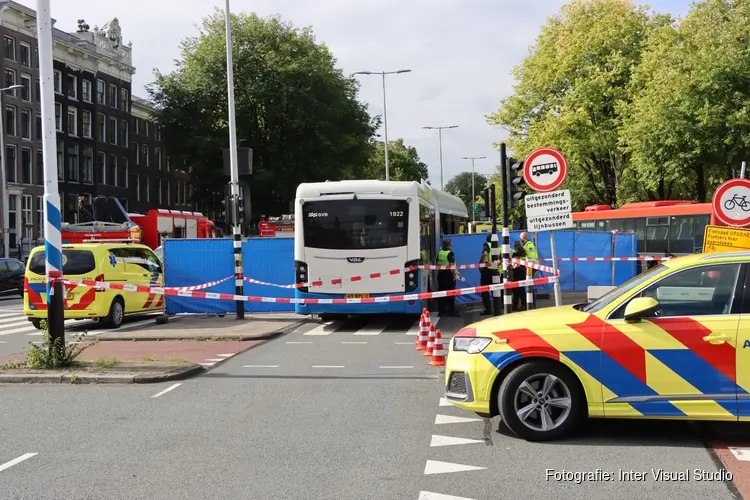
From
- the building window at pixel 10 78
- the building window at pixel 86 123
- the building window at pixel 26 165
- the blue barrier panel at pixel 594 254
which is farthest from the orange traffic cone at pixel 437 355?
the building window at pixel 86 123

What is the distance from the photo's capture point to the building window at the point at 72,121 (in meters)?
57.6

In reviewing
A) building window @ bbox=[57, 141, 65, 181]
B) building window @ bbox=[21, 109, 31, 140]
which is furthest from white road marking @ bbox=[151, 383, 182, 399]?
building window @ bbox=[57, 141, 65, 181]

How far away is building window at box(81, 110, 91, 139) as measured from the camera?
5899 centimetres

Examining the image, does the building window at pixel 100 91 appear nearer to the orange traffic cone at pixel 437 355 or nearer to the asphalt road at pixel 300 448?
the asphalt road at pixel 300 448

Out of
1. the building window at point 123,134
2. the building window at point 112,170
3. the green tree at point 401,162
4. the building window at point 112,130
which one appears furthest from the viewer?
the green tree at point 401,162

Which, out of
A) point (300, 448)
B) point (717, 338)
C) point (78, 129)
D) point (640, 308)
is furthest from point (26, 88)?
point (717, 338)

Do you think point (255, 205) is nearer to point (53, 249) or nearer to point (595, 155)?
point (595, 155)

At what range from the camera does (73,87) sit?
57875 mm

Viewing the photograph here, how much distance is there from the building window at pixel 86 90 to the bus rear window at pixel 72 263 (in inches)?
1803

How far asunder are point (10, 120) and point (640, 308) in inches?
2003

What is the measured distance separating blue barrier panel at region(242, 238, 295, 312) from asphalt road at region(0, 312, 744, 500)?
9.38 m

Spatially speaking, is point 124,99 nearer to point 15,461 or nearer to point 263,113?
point 263,113

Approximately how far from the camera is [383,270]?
15.6 metres

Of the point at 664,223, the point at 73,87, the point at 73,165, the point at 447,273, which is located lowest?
the point at 447,273
